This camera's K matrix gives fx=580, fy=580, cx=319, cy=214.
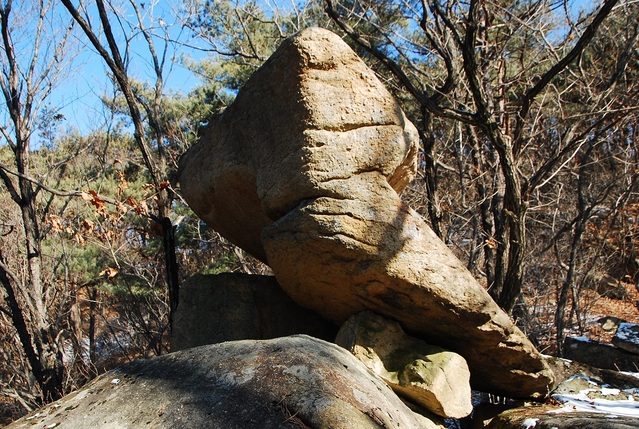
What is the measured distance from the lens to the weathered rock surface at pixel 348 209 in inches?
148

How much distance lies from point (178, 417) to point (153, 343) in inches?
197

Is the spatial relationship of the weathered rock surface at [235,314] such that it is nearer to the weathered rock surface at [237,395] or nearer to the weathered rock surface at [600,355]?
the weathered rock surface at [237,395]

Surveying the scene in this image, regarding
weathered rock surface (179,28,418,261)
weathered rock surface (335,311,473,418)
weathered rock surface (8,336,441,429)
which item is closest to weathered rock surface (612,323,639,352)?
weathered rock surface (335,311,473,418)

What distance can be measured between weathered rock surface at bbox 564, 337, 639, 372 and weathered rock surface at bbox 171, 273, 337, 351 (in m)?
3.94

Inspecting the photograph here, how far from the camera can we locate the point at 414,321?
13.3ft

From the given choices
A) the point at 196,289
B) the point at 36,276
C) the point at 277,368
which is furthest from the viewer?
the point at 36,276

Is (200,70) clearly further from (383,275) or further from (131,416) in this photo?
(131,416)

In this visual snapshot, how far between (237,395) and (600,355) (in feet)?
19.5

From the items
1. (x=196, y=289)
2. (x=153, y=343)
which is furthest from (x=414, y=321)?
(x=153, y=343)

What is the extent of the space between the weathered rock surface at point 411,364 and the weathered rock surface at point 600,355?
379cm

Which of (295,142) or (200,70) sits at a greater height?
(200,70)

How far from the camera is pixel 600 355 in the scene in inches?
276

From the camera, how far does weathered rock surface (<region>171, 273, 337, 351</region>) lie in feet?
15.3

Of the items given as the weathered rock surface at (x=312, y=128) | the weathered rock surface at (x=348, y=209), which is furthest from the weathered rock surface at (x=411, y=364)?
the weathered rock surface at (x=312, y=128)
